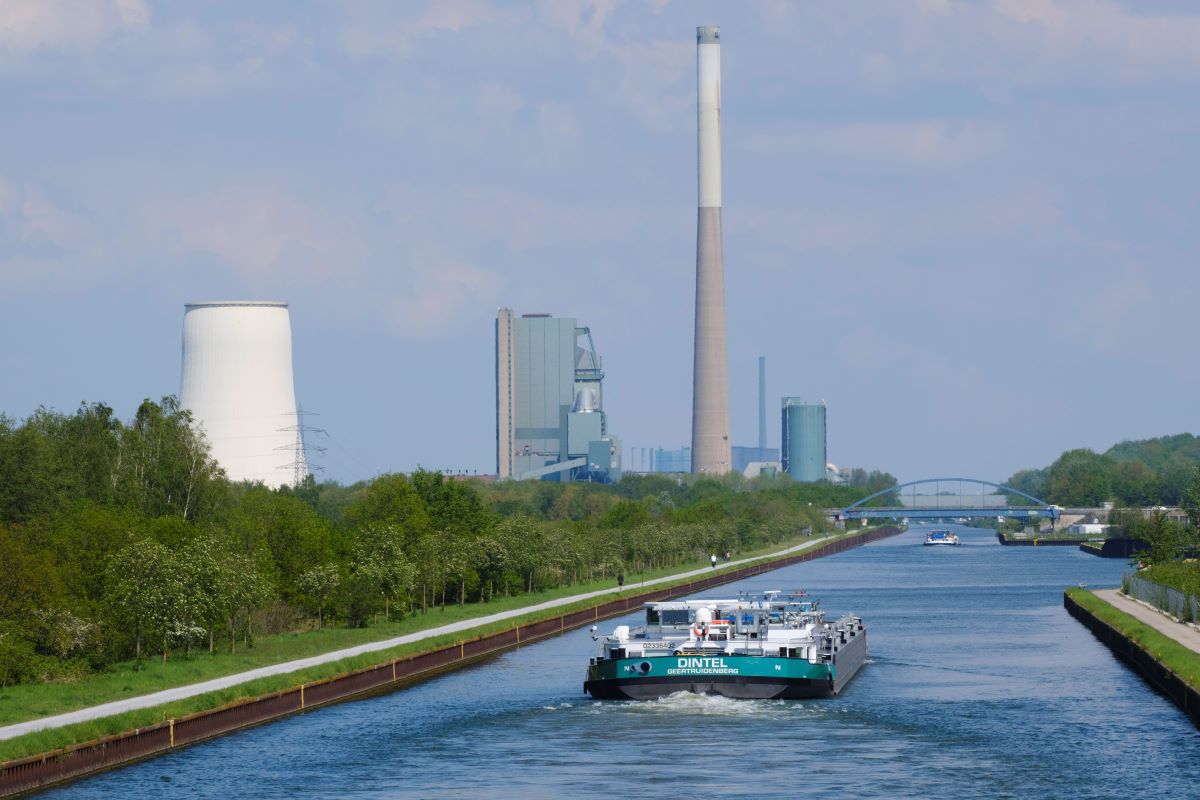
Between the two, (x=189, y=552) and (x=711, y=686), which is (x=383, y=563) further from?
(x=711, y=686)

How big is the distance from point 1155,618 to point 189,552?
43974mm

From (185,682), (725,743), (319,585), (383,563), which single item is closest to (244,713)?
(185,682)

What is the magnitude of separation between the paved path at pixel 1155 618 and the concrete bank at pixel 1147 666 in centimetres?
136

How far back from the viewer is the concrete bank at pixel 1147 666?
54.8 m

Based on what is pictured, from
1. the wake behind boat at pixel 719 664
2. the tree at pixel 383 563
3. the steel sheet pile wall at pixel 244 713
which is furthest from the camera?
the tree at pixel 383 563

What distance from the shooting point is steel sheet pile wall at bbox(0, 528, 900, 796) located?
136ft

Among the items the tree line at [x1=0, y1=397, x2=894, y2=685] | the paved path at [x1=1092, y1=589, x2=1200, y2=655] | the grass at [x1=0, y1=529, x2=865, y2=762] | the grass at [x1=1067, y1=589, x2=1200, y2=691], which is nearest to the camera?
the grass at [x1=0, y1=529, x2=865, y2=762]

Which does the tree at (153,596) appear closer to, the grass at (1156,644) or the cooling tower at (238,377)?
the grass at (1156,644)

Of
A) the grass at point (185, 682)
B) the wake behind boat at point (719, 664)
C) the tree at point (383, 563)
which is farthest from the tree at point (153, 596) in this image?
the tree at point (383, 563)

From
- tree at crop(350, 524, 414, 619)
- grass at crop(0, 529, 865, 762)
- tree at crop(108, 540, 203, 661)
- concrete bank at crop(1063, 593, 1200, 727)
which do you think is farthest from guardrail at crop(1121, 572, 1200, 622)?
tree at crop(108, 540, 203, 661)

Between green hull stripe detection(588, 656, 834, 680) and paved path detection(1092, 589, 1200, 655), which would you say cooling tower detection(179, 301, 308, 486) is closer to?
paved path detection(1092, 589, 1200, 655)

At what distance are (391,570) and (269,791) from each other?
41343 millimetres

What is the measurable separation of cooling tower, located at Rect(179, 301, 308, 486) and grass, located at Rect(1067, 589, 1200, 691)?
65565 mm

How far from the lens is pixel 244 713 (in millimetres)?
51938
